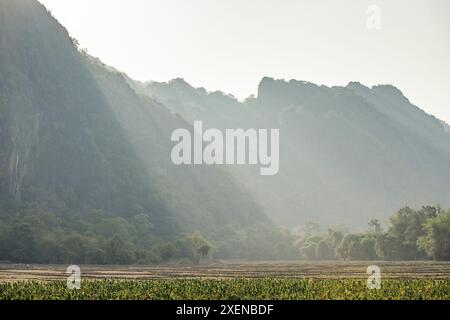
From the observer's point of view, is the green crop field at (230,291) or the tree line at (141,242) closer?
the green crop field at (230,291)

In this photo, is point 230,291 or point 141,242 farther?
point 141,242

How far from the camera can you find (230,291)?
65.8m

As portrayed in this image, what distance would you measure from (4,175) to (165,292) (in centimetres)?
15317

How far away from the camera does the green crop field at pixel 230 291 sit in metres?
57.1

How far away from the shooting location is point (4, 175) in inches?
7825

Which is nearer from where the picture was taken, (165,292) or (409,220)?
(165,292)

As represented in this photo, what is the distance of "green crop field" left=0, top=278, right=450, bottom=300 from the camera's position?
2249 inches

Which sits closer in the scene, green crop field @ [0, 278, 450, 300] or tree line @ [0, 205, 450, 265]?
green crop field @ [0, 278, 450, 300]

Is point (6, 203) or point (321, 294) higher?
point (6, 203)

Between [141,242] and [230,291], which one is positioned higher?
[141,242]
